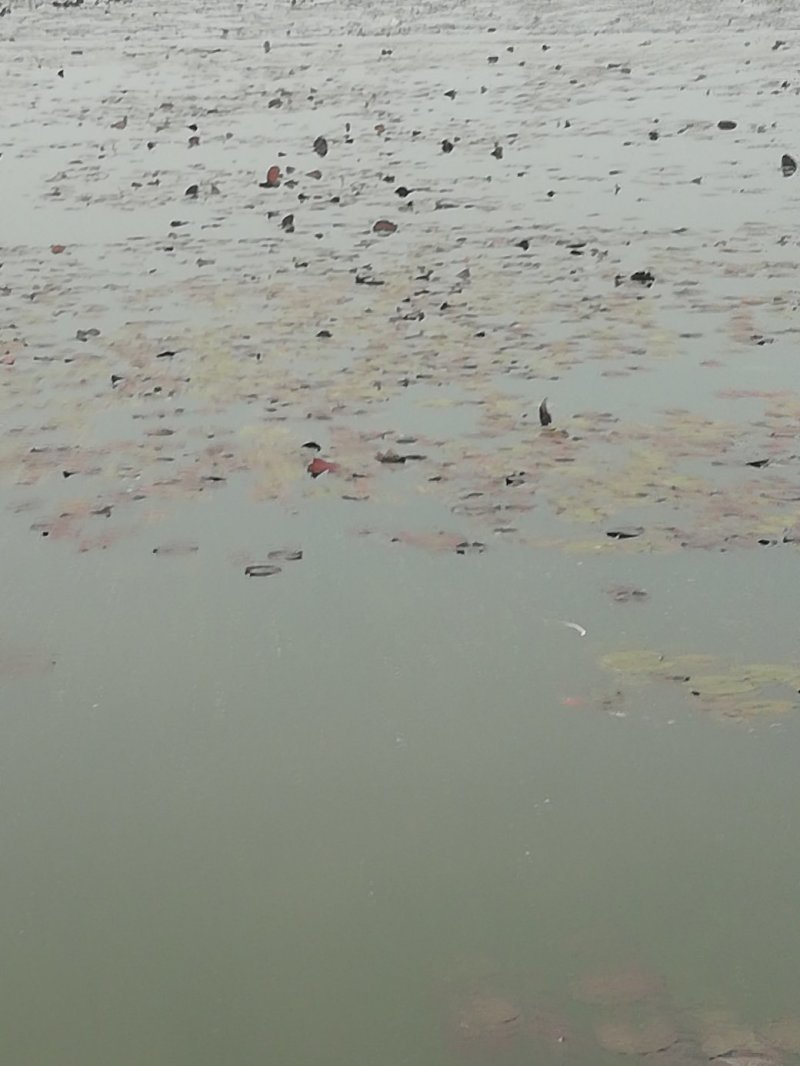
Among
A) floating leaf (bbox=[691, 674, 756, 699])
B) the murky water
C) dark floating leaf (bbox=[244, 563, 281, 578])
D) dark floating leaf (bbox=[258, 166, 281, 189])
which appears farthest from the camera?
dark floating leaf (bbox=[258, 166, 281, 189])

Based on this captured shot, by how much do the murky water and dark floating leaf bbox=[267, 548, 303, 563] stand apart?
1 cm

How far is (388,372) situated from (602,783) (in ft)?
7.55

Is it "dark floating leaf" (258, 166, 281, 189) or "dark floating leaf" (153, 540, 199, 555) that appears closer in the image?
"dark floating leaf" (153, 540, 199, 555)

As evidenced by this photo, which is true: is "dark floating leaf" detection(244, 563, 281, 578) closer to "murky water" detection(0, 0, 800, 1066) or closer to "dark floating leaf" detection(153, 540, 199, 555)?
"murky water" detection(0, 0, 800, 1066)

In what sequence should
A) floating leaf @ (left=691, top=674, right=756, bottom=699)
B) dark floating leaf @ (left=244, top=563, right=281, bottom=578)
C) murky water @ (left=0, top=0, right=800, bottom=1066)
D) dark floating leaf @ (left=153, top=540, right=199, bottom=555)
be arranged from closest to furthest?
1. murky water @ (left=0, top=0, right=800, bottom=1066)
2. floating leaf @ (left=691, top=674, right=756, bottom=699)
3. dark floating leaf @ (left=244, top=563, right=281, bottom=578)
4. dark floating leaf @ (left=153, top=540, right=199, bottom=555)

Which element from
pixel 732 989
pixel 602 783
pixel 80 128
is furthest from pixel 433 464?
pixel 80 128

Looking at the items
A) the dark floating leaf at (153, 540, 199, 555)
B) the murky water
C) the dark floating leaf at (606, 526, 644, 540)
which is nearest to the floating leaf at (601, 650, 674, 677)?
the murky water

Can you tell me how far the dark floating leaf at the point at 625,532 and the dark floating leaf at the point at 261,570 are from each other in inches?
30.2

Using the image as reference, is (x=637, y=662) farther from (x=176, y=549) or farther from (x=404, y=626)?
(x=176, y=549)

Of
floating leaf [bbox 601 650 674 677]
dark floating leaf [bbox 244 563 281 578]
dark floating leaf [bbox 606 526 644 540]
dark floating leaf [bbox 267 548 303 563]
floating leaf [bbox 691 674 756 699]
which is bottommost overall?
floating leaf [bbox 691 674 756 699]

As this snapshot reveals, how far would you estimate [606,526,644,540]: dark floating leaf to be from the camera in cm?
355

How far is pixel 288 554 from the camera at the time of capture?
359cm

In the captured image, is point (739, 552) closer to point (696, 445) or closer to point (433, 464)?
point (696, 445)

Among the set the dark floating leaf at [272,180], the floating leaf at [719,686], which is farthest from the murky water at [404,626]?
the dark floating leaf at [272,180]
